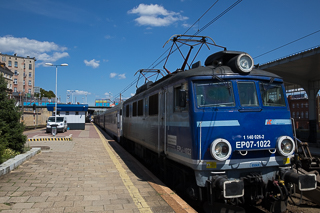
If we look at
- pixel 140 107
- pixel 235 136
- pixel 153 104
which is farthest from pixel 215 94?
pixel 140 107

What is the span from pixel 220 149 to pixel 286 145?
1.44 metres

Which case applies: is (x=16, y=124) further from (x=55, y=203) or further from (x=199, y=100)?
(x=199, y=100)

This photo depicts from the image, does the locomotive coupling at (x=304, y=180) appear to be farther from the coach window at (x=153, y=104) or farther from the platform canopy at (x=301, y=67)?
the platform canopy at (x=301, y=67)

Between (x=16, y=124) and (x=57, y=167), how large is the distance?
2.27m

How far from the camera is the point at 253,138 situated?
17.1ft

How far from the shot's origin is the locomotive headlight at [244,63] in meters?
5.49

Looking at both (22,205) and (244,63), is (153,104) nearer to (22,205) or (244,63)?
(244,63)

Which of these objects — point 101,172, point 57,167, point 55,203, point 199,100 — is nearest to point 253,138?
point 199,100

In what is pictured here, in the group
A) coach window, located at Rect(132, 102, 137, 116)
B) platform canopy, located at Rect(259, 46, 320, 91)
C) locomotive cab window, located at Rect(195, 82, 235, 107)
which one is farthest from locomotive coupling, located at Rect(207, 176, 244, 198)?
platform canopy, located at Rect(259, 46, 320, 91)

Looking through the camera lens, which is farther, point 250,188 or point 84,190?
point 84,190

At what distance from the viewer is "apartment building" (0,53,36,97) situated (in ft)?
278

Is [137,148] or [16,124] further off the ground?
[16,124]

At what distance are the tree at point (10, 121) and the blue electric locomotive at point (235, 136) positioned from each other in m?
6.26

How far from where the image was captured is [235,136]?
5.11 metres
